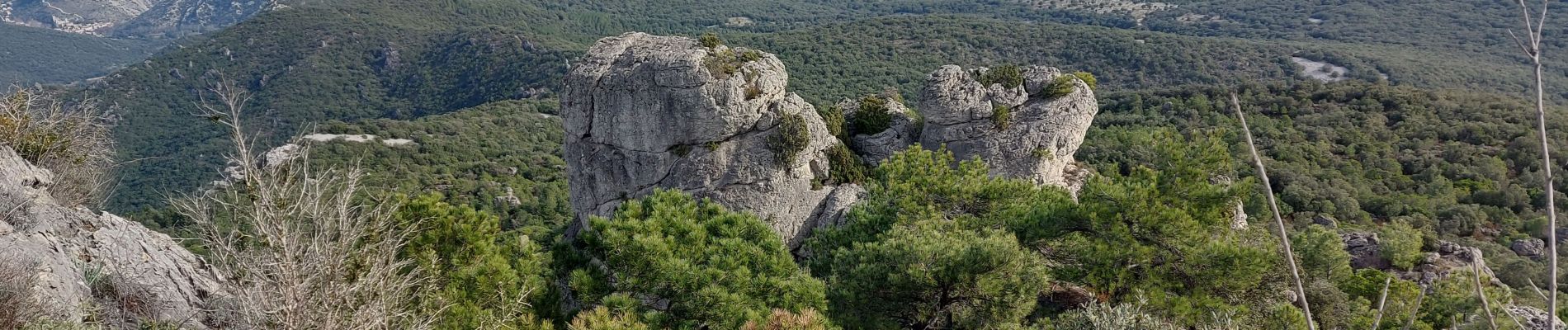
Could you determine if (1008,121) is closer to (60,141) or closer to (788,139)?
(788,139)

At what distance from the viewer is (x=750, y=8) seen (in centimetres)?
15038

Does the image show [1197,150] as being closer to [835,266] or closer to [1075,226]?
[1075,226]

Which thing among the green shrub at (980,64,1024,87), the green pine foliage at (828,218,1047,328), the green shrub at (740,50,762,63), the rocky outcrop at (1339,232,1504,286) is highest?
the green shrub at (740,50,762,63)

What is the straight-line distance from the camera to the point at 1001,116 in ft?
64.7

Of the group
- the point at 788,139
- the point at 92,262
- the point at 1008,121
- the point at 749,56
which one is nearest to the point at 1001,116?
the point at 1008,121

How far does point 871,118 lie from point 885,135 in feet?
2.11

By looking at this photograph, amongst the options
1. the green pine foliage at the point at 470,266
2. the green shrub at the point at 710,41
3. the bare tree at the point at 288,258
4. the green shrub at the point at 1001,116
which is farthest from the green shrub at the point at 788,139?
the bare tree at the point at 288,258

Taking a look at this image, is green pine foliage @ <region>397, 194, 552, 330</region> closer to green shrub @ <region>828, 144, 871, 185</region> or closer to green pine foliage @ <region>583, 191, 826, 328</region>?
green pine foliage @ <region>583, 191, 826, 328</region>

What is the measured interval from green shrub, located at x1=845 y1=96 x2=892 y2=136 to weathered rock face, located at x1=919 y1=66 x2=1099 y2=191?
1.72 meters

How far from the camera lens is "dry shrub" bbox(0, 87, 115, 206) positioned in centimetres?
1295

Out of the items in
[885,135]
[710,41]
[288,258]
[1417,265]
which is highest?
[288,258]

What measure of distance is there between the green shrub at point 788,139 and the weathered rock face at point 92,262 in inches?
450

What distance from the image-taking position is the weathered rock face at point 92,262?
377 inches

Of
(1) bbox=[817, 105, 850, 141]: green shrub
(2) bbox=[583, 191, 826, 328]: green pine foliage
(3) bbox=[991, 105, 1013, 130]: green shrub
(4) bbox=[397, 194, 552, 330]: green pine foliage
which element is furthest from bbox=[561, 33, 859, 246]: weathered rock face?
(4) bbox=[397, 194, 552, 330]: green pine foliage
